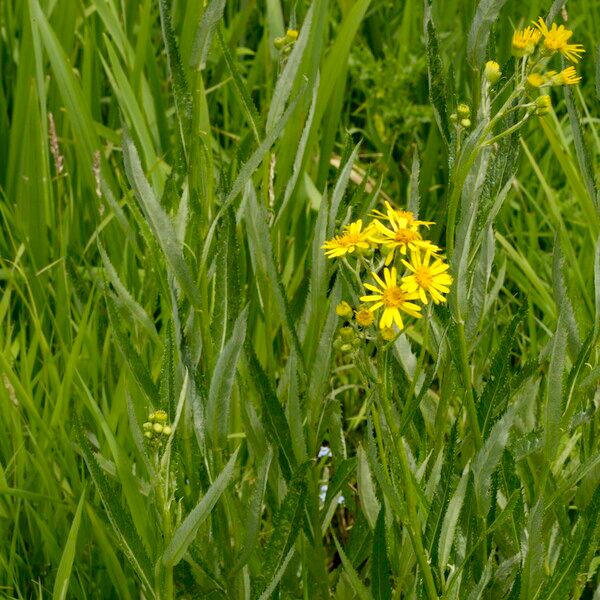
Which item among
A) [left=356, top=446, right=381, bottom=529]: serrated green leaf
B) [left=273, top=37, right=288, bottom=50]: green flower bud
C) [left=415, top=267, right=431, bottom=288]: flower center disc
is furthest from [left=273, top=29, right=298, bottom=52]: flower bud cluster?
[left=356, top=446, right=381, bottom=529]: serrated green leaf

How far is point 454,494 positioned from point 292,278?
3.33 ft

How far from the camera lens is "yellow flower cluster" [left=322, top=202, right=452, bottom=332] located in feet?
3.61

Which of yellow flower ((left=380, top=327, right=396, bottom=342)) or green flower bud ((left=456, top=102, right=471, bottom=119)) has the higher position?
green flower bud ((left=456, top=102, right=471, bottom=119))

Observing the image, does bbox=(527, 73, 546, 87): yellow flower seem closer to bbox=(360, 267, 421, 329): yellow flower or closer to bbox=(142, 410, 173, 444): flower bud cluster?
bbox=(360, 267, 421, 329): yellow flower

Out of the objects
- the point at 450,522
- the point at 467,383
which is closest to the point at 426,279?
the point at 467,383

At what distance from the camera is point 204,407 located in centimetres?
134

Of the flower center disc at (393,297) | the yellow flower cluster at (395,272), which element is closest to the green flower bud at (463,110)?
the yellow flower cluster at (395,272)

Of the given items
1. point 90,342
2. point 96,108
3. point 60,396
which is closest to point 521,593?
point 60,396

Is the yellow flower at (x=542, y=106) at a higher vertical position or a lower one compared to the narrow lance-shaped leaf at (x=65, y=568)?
higher

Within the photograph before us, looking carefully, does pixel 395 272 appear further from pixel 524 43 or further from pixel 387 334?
pixel 524 43

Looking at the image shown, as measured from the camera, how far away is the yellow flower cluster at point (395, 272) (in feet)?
3.61

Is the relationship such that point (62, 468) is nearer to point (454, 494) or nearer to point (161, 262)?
point (161, 262)

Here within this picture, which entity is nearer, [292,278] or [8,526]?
[8,526]

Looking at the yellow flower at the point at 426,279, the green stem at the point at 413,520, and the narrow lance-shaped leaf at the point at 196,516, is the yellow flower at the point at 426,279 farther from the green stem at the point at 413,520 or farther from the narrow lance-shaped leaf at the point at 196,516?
the narrow lance-shaped leaf at the point at 196,516
